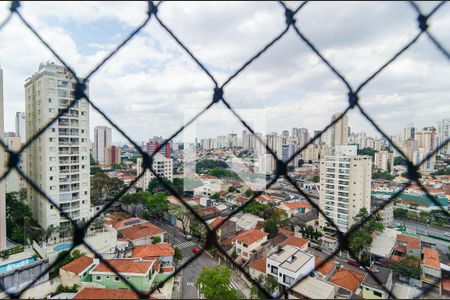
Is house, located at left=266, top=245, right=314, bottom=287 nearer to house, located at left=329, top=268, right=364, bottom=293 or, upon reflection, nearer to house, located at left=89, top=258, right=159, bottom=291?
house, located at left=329, top=268, right=364, bottom=293

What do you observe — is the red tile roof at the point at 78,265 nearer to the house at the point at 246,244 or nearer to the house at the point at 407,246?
the house at the point at 246,244

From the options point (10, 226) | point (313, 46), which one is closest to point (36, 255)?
point (10, 226)

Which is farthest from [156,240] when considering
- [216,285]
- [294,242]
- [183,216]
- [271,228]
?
[216,285]


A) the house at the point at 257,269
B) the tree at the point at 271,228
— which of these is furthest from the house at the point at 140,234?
the tree at the point at 271,228

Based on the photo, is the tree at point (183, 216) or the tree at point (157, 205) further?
the tree at point (157, 205)

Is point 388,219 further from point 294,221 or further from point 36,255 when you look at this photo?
point 36,255

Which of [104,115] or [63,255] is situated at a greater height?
[104,115]
